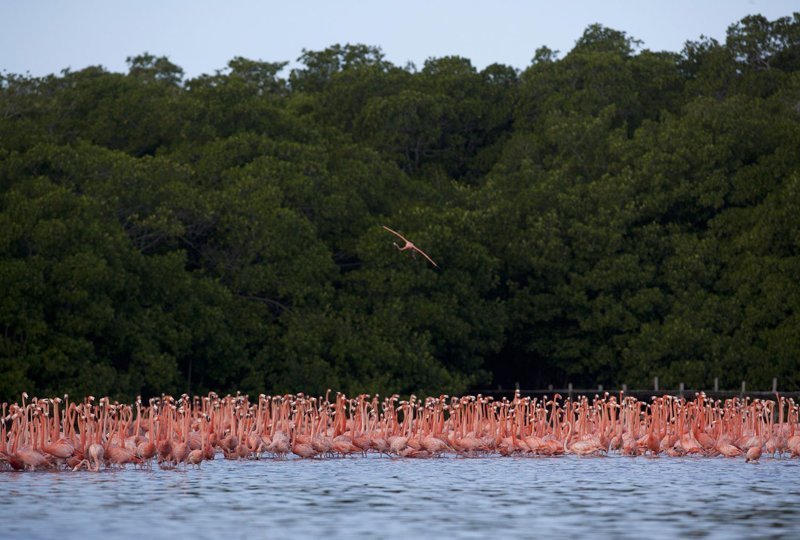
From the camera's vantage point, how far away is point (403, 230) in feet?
193

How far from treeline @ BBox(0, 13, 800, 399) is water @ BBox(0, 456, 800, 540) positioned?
53.5 feet

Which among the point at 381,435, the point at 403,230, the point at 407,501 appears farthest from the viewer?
the point at 403,230

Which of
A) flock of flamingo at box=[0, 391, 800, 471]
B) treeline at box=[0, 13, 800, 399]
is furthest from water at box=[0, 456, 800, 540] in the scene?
treeline at box=[0, 13, 800, 399]

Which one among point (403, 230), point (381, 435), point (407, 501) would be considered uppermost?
point (403, 230)

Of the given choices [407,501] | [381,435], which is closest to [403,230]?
[381,435]

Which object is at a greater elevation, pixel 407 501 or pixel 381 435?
pixel 381 435

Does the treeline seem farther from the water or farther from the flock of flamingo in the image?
the water

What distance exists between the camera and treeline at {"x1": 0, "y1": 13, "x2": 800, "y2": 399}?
47.0 metres

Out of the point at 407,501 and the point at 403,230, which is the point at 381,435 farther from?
the point at 403,230

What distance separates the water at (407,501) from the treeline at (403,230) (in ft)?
53.5

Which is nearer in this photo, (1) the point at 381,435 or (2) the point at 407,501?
(2) the point at 407,501

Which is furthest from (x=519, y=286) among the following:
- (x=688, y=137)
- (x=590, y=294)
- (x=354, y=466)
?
(x=354, y=466)

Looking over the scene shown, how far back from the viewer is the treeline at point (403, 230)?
154 feet

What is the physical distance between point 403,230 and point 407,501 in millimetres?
34971
